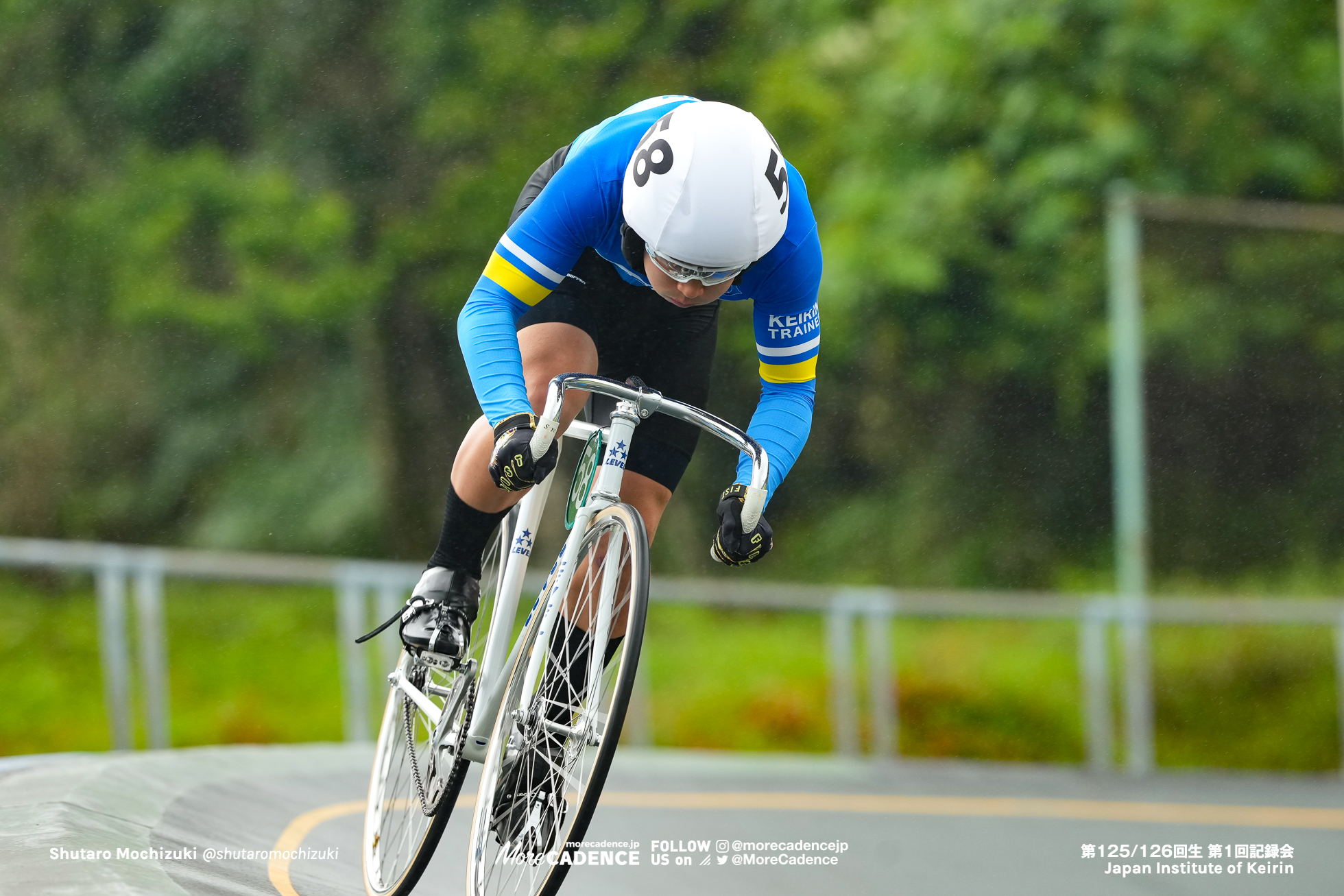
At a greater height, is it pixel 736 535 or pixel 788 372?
pixel 788 372

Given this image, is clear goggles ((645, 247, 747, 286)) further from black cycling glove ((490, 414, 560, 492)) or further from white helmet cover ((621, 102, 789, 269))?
black cycling glove ((490, 414, 560, 492))

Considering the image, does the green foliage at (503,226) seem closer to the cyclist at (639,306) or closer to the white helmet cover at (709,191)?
the cyclist at (639,306)

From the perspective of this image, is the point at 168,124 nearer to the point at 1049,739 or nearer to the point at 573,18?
the point at 573,18

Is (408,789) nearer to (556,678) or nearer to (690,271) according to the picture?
(556,678)

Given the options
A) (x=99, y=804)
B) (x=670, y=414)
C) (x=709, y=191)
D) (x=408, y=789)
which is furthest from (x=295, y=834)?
(x=709, y=191)

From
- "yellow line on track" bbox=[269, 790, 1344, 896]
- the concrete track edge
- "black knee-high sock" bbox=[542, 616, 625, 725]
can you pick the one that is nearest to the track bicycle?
"black knee-high sock" bbox=[542, 616, 625, 725]

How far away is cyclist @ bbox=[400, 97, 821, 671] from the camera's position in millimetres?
2875

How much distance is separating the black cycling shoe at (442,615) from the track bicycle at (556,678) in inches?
2.1

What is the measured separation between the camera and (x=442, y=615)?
3533mm

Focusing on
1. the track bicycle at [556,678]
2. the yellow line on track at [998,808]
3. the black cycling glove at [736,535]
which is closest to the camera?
the track bicycle at [556,678]

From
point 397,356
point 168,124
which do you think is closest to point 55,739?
point 397,356

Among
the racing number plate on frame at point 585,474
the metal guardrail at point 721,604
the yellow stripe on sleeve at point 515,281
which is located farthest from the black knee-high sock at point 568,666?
the metal guardrail at point 721,604

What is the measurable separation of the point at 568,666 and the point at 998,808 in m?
4.92

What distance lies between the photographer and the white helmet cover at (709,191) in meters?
2.84
